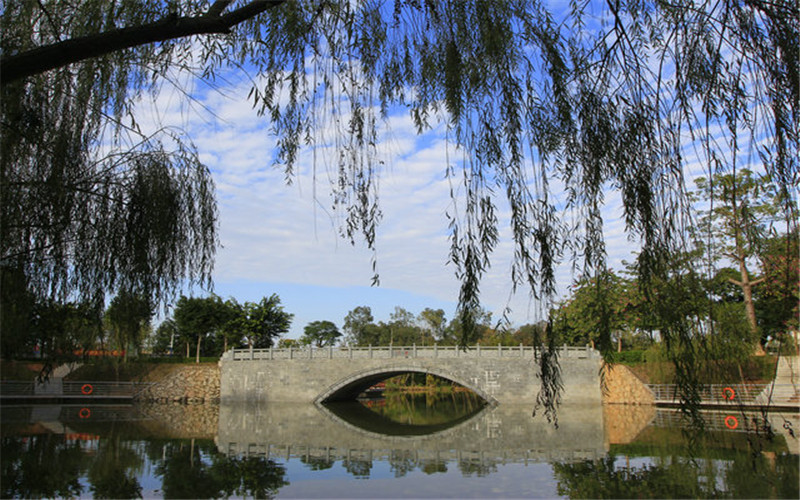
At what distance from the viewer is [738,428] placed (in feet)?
48.1

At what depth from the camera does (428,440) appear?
49.0 ft

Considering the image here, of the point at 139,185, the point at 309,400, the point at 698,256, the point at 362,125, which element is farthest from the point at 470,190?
the point at 309,400

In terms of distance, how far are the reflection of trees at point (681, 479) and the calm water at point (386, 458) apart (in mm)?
28

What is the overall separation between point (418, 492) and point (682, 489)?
12.4 feet

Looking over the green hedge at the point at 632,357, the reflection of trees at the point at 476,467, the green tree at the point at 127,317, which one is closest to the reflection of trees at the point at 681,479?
the reflection of trees at the point at 476,467

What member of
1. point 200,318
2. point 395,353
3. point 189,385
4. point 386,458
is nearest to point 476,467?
point 386,458

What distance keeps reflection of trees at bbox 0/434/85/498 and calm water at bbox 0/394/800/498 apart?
0.02 metres

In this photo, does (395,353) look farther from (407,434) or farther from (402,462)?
(402,462)

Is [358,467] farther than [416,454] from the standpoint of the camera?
No

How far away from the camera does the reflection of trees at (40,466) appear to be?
7.67 metres

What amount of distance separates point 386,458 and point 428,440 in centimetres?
325

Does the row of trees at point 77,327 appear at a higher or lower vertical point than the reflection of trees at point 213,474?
higher

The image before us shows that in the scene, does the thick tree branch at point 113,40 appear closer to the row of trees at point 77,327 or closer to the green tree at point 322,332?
the row of trees at point 77,327

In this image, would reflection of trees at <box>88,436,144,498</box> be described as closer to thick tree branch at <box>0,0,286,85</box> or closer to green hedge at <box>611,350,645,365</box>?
thick tree branch at <box>0,0,286,85</box>
